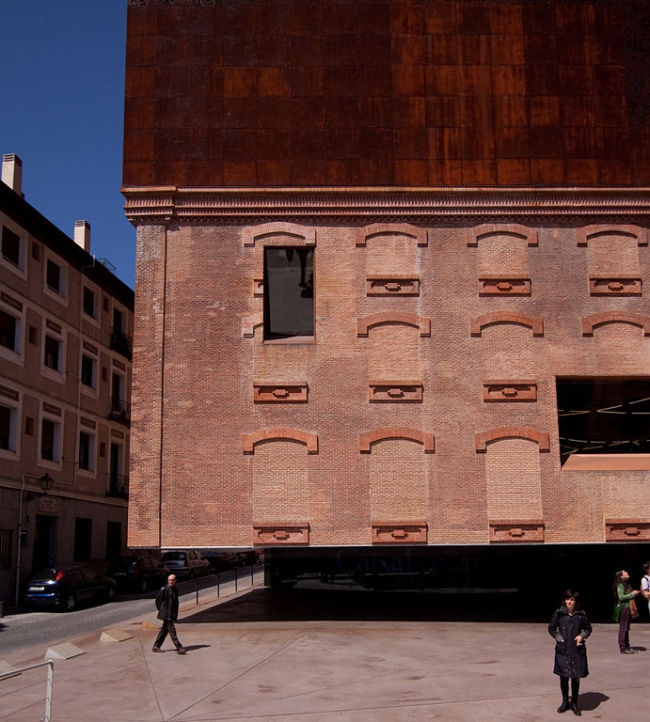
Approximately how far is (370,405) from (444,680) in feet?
26.9

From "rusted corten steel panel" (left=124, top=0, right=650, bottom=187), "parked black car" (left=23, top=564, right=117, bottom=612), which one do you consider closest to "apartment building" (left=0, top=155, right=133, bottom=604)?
"parked black car" (left=23, top=564, right=117, bottom=612)

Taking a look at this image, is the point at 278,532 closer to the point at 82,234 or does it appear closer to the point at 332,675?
the point at 332,675

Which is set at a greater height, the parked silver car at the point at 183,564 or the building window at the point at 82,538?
the building window at the point at 82,538

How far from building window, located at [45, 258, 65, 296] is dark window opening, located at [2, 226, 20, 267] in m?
2.26

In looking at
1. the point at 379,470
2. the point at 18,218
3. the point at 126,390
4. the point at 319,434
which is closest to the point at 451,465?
the point at 379,470

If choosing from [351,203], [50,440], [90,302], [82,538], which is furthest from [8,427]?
[351,203]

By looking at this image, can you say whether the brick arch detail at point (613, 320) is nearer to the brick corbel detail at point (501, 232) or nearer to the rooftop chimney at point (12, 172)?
the brick corbel detail at point (501, 232)

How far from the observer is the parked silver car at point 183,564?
38.5 m

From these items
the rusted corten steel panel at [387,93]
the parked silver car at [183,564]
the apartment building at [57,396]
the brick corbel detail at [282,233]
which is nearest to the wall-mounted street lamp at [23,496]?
the apartment building at [57,396]

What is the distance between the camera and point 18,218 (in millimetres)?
31500

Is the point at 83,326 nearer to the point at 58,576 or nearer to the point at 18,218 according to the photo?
the point at 18,218

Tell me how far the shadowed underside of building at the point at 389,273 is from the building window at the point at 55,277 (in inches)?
556

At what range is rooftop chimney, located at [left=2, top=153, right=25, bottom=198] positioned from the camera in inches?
1356

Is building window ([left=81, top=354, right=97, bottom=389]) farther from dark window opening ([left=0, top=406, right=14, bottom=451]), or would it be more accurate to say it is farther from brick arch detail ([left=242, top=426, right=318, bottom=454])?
brick arch detail ([left=242, top=426, right=318, bottom=454])
